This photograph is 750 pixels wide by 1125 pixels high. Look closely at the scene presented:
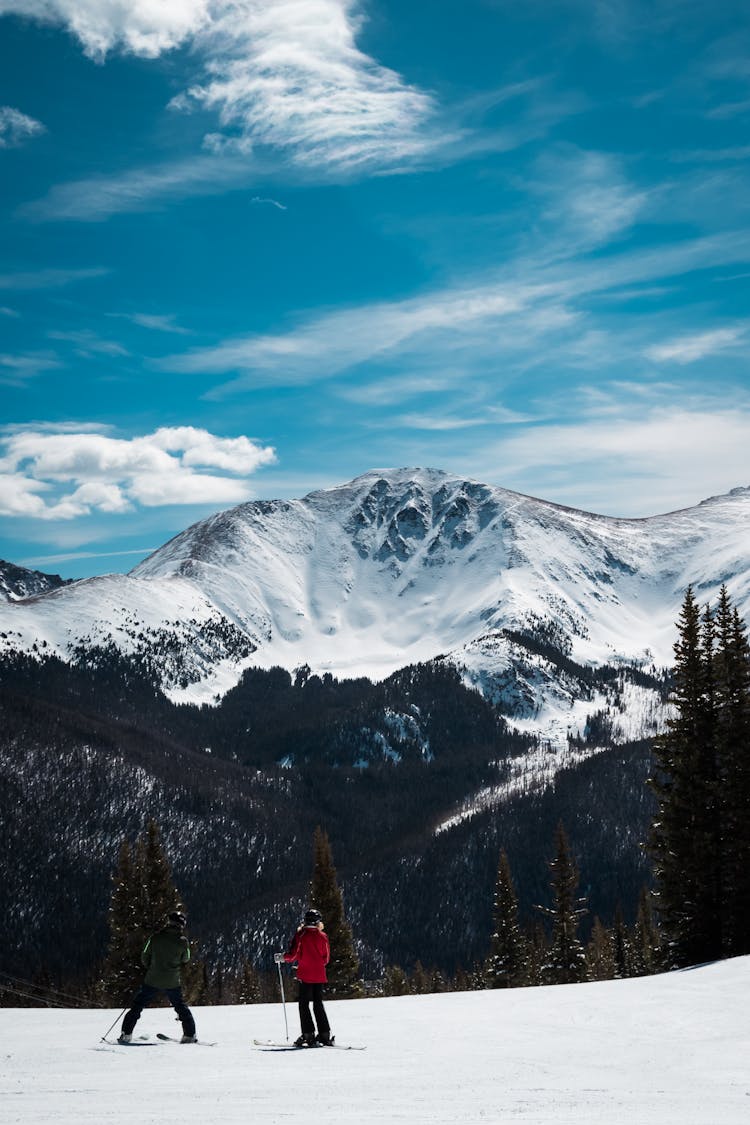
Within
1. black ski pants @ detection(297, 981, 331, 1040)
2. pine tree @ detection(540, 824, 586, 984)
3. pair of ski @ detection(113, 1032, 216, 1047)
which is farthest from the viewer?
pine tree @ detection(540, 824, 586, 984)

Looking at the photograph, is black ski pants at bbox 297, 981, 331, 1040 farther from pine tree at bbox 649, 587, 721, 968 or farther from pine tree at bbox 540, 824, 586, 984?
pine tree at bbox 540, 824, 586, 984

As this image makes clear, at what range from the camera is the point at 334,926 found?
4619 cm

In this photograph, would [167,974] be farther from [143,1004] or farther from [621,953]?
[621,953]

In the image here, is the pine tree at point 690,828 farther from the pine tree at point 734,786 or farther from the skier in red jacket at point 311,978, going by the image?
the skier in red jacket at point 311,978

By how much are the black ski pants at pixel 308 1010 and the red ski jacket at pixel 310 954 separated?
0.18 m

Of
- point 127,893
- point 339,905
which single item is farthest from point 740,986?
point 127,893

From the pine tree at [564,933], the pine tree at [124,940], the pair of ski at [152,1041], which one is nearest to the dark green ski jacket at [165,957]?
the pair of ski at [152,1041]

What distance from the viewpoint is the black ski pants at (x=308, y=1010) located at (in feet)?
54.7

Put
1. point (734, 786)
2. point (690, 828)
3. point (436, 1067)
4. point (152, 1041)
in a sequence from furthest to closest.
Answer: point (690, 828) → point (734, 786) → point (152, 1041) → point (436, 1067)

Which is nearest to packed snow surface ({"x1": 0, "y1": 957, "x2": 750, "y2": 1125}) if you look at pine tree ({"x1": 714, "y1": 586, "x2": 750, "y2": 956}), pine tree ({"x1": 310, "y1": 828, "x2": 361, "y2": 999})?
pine tree ({"x1": 714, "y1": 586, "x2": 750, "y2": 956})

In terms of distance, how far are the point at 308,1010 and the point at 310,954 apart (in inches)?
38.5

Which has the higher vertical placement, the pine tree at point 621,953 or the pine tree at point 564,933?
the pine tree at point 564,933

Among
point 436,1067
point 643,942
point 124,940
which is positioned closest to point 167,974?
point 436,1067

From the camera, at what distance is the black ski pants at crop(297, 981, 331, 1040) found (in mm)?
16672
